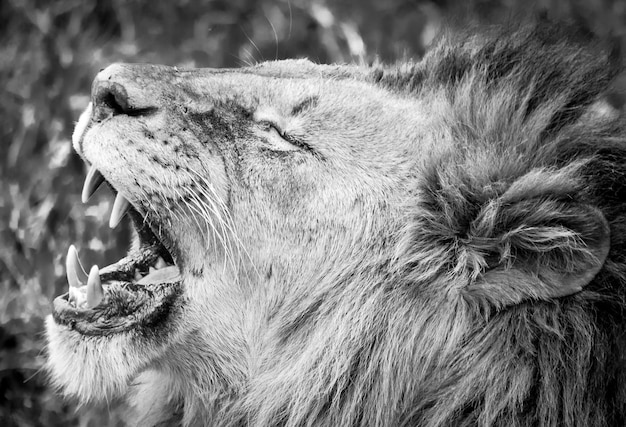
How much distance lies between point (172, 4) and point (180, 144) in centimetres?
305

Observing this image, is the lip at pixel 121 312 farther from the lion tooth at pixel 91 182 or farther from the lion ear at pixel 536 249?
the lion ear at pixel 536 249

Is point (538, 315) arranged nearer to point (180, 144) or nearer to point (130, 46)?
point (180, 144)

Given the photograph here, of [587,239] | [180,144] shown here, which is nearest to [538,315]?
[587,239]

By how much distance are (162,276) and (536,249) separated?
1.09 metres

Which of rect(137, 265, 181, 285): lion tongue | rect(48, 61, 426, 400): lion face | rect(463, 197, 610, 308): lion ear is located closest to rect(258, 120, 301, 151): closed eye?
rect(48, 61, 426, 400): lion face

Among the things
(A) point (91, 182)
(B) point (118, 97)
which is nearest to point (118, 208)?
(A) point (91, 182)

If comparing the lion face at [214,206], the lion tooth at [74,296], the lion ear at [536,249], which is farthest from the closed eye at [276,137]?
the lion tooth at [74,296]

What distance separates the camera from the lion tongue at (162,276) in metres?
2.73

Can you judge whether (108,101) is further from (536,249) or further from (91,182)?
(536,249)

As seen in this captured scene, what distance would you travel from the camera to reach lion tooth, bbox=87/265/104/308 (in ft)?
8.60

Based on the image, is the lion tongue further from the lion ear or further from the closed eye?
the lion ear

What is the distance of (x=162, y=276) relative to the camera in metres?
2.79

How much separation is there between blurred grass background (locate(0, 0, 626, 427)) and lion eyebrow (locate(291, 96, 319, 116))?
2.16 ft

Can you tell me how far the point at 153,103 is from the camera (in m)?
2.71
